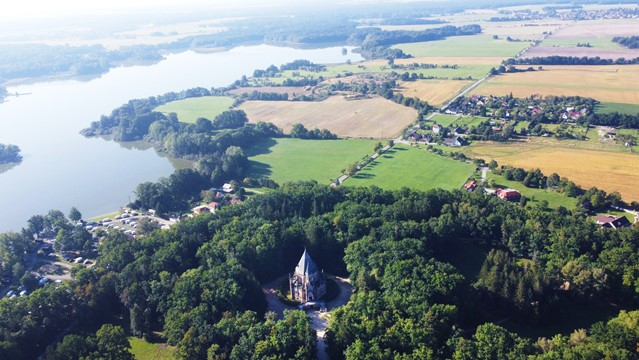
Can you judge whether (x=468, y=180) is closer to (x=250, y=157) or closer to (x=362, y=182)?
(x=362, y=182)

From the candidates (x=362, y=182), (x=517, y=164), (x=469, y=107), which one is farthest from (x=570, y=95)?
(x=362, y=182)

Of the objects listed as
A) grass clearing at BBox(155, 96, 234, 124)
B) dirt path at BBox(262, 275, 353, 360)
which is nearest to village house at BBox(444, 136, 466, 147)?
dirt path at BBox(262, 275, 353, 360)

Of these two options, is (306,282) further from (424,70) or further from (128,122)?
(424,70)

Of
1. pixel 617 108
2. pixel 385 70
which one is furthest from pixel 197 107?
pixel 617 108

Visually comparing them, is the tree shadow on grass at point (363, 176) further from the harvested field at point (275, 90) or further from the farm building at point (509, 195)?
the harvested field at point (275, 90)

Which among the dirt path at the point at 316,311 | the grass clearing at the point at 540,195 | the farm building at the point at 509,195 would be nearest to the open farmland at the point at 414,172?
the grass clearing at the point at 540,195
